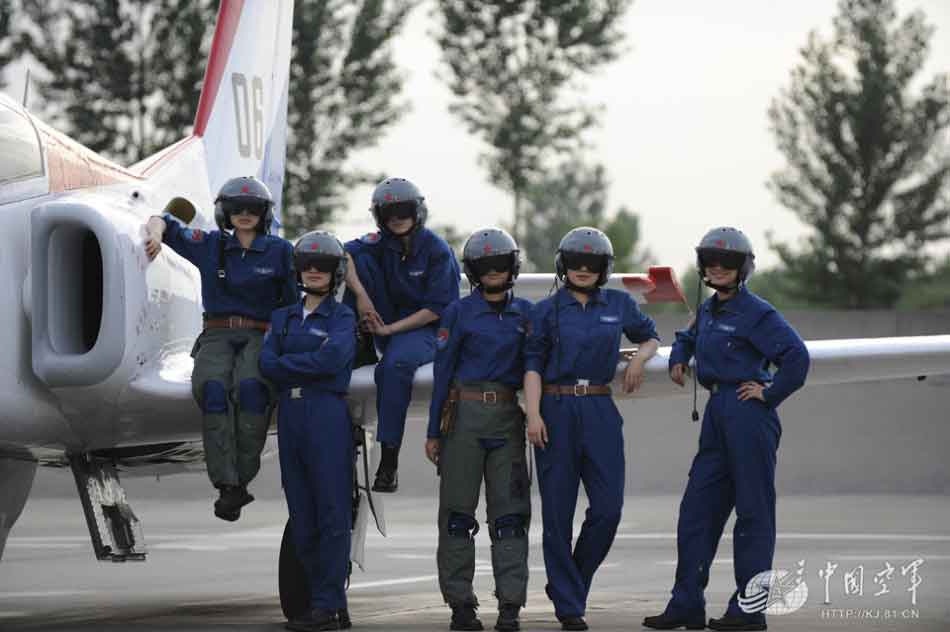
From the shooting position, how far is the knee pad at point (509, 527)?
7438 millimetres

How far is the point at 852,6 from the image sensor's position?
3272 cm

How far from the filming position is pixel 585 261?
24.9 ft

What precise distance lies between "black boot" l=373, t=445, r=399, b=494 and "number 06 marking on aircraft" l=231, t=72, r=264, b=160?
456 cm

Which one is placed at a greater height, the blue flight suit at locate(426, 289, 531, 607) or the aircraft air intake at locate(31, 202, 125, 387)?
the aircraft air intake at locate(31, 202, 125, 387)

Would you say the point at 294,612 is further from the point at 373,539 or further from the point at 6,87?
the point at 6,87

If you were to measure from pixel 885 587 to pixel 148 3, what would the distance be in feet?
A: 71.0

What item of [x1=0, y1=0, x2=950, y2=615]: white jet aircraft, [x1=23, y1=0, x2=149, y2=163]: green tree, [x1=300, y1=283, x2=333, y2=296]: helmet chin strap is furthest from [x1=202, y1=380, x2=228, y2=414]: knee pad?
[x1=23, y1=0, x2=149, y2=163]: green tree

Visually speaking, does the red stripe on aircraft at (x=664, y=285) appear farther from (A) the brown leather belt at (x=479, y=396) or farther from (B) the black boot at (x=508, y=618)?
(B) the black boot at (x=508, y=618)

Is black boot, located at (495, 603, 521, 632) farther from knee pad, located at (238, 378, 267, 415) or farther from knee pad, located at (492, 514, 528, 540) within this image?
knee pad, located at (238, 378, 267, 415)

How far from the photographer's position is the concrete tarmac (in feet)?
28.3

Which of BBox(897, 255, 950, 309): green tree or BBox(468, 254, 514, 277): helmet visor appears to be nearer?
BBox(468, 254, 514, 277): helmet visor

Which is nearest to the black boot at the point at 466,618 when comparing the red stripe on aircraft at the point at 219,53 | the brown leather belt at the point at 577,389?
the brown leather belt at the point at 577,389

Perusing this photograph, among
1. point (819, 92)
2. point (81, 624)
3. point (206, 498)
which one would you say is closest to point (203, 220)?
point (81, 624)

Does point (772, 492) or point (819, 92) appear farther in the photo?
point (819, 92)
